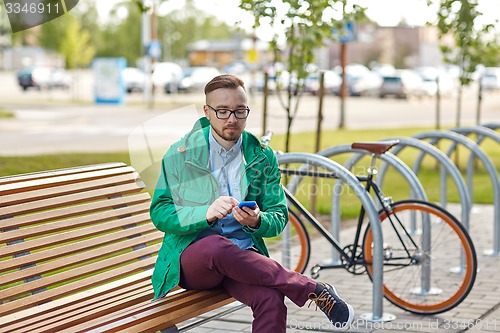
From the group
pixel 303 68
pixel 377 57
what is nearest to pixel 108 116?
pixel 303 68

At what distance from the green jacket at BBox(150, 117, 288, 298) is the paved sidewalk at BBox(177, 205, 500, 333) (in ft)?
3.53

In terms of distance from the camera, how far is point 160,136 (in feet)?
16.6

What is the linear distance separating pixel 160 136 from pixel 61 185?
569 mm

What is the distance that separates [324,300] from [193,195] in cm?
70

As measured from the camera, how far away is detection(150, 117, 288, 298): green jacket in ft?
13.7

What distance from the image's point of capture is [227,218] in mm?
4328

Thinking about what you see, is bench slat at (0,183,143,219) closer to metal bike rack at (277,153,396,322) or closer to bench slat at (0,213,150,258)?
bench slat at (0,213,150,258)

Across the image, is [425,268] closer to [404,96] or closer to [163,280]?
[163,280]

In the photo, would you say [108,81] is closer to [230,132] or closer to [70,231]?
[70,231]

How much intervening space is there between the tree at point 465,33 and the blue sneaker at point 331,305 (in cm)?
675

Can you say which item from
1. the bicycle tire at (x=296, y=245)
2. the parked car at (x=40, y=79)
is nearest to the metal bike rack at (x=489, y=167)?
the bicycle tire at (x=296, y=245)

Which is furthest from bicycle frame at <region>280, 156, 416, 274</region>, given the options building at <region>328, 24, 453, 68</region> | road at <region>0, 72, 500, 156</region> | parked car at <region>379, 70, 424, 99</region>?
building at <region>328, 24, 453, 68</region>

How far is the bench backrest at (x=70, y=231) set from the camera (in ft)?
14.0

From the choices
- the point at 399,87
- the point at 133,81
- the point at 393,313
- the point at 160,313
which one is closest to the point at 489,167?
the point at 393,313
